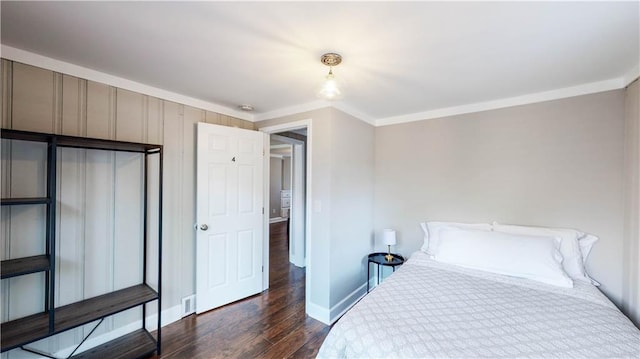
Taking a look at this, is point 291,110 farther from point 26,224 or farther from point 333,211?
point 26,224

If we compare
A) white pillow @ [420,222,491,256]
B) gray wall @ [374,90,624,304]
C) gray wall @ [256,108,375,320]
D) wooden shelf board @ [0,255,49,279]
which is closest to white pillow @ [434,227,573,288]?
white pillow @ [420,222,491,256]

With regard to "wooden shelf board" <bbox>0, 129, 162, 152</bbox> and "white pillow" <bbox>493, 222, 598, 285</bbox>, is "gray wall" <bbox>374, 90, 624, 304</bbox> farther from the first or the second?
"wooden shelf board" <bbox>0, 129, 162, 152</bbox>

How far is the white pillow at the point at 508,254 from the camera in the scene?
201 centimetres

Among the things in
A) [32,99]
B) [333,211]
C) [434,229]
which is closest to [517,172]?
[434,229]

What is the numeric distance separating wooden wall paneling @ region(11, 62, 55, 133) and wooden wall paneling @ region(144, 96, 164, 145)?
0.62m


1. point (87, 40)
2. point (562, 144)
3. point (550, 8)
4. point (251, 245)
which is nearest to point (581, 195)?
point (562, 144)

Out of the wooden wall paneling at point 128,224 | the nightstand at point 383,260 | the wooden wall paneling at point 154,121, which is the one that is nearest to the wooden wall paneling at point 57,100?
the wooden wall paneling at point 128,224

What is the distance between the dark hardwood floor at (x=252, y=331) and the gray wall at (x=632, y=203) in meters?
2.37

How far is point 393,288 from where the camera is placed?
1.85 metres

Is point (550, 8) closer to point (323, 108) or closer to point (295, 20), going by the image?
point (295, 20)

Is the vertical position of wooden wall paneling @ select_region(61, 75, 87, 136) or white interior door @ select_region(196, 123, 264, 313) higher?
wooden wall paneling @ select_region(61, 75, 87, 136)

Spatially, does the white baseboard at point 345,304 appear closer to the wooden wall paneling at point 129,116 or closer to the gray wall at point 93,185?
the gray wall at point 93,185

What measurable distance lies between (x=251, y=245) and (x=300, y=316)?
97 cm

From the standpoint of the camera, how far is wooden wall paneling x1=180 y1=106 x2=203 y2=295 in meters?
Result: 2.61
